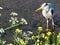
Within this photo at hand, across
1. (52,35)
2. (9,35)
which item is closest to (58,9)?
(9,35)

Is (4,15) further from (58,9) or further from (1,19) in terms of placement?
(58,9)

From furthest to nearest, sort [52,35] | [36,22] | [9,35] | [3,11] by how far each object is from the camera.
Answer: [3,11] → [36,22] → [9,35] → [52,35]

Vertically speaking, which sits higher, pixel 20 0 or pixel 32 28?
pixel 20 0

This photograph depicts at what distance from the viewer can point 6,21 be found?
4.88 m

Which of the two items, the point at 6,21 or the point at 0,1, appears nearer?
the point at 6,21

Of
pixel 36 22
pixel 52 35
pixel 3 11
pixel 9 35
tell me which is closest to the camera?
pixel 52 35

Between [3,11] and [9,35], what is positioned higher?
[3,11]

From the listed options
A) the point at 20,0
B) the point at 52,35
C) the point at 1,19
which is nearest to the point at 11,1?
the point at 20,0

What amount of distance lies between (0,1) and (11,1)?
7.7 inches

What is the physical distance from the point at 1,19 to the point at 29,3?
66 centimetres

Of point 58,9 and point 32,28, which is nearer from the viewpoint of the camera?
point 32,28

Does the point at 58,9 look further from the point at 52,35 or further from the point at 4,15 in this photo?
the point at 52,35

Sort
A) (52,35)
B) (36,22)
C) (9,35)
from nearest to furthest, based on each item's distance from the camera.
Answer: (52,35), (9,35), (36,22)

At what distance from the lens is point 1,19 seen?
Answer: 496 cm
